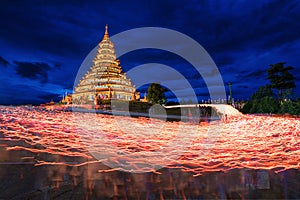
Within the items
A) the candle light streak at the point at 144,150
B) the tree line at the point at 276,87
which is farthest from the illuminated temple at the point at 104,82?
the candle light streak at the point at 144,150

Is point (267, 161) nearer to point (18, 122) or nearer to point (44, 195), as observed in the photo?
point (44, 195)

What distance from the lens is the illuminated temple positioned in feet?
134

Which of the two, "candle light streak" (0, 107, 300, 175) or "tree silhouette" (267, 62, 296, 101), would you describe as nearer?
"candle light streak" (0, 107, 300, 175)

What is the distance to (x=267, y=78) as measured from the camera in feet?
87.9

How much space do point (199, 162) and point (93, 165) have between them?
234cm

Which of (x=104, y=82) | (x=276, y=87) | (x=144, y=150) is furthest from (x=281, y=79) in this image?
(x=104, y=82)

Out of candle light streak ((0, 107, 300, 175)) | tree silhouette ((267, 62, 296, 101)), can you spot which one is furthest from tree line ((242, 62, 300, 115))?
candle light streak ((0, 107, 300, 175))

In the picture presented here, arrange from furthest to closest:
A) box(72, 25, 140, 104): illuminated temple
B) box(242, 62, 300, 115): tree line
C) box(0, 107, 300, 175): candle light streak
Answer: box(72, 25, 140, 104): illuminated temple
box(242, 62, 300, 115): tree line
box(0, 107, 300, 175): candle light streak

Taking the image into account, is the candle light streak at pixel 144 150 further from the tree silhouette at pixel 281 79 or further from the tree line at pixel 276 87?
the tree silhouette at pixel 281 79

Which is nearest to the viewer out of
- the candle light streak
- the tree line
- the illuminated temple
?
the candle light streak

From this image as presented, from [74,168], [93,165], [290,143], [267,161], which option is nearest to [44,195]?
[74,168]

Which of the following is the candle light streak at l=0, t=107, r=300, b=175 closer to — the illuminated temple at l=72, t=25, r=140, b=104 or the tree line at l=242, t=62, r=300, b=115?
the tree line at l=242, t=62, r=300, b=115

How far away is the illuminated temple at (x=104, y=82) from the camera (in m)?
41.0

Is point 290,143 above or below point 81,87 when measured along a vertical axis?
below
